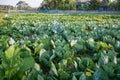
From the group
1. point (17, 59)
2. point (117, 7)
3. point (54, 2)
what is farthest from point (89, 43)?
point (54, 2)

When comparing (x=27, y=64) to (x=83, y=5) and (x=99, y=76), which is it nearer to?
(x=99, y=76)

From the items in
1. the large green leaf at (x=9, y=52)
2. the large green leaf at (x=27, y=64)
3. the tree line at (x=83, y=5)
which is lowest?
the large green leaf at (x=27, y=64)

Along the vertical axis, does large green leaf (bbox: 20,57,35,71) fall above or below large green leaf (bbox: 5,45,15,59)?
below

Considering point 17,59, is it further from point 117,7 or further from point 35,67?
point 117,7

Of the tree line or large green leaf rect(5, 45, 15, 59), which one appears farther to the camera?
the tree line

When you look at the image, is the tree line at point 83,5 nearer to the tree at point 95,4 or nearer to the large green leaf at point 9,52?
the tree at point 95,4

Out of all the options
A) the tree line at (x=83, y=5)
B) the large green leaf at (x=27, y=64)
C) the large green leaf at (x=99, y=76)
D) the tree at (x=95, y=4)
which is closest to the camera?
the large green leaf at (x=99, y=76)

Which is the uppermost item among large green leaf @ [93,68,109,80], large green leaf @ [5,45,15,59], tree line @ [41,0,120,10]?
tree line @ [41,0,120,10]

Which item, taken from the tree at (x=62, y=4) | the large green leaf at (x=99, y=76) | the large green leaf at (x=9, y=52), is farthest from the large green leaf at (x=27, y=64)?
the tree at (x=62, y=4)

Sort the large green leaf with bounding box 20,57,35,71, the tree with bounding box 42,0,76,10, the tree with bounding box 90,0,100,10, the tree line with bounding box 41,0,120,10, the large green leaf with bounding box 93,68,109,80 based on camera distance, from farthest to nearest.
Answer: the tree with bounding box 42,0,76,10
the tree line with bounding box 41,0,120,10
the tree with bounding box 90,0,100,10
the large green leaf with bounding box 20,57,35,71
the large green leaf with bounding box 93,68,109,80

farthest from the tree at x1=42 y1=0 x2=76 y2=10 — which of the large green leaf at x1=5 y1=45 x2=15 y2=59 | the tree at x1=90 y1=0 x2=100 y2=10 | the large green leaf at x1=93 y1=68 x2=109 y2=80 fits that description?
the large green leaf at x1=93 y1=68 x2=109 y2=80

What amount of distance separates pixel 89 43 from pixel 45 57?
53.0 inches

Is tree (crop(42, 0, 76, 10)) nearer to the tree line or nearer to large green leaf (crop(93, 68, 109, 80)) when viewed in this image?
the tree line

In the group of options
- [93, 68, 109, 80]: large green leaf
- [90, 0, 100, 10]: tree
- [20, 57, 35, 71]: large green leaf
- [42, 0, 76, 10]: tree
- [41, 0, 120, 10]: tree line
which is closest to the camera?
[93, 68, 109, 80]: large green leaf
